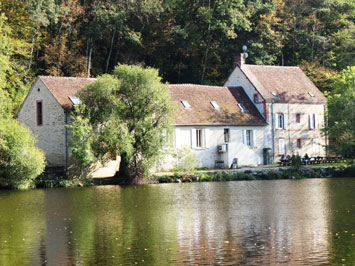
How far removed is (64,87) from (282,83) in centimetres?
2289

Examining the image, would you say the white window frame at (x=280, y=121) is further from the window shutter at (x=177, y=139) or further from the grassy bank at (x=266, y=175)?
the window shutter at (x=177, y=139)

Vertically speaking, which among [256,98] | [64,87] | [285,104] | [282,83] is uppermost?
[282,83]

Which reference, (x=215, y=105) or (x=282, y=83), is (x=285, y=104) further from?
(x=215, y=105)

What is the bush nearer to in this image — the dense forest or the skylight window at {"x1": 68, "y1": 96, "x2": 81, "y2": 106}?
the skylight window at {"x1": 68, "y1": 96, "x2": 81, "y2": 106}

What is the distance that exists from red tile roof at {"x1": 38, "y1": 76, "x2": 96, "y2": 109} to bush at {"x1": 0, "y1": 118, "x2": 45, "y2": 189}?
653 cm

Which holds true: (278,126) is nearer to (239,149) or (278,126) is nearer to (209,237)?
(239,149)

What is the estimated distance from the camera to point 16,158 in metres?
42.7

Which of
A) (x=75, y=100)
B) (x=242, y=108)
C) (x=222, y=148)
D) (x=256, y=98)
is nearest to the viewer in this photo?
(x=75, y=100)

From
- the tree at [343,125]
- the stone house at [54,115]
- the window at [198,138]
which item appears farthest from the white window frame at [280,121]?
the stone house at [54,115]

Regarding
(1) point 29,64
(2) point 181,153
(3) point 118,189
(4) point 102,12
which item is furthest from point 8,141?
(4) point 102,12

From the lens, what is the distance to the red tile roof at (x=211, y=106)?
56.7 m

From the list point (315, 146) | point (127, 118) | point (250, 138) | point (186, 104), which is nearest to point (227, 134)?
point (250, 138)

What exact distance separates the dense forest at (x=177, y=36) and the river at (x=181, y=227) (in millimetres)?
23823

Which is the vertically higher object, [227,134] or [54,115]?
[54,115]
